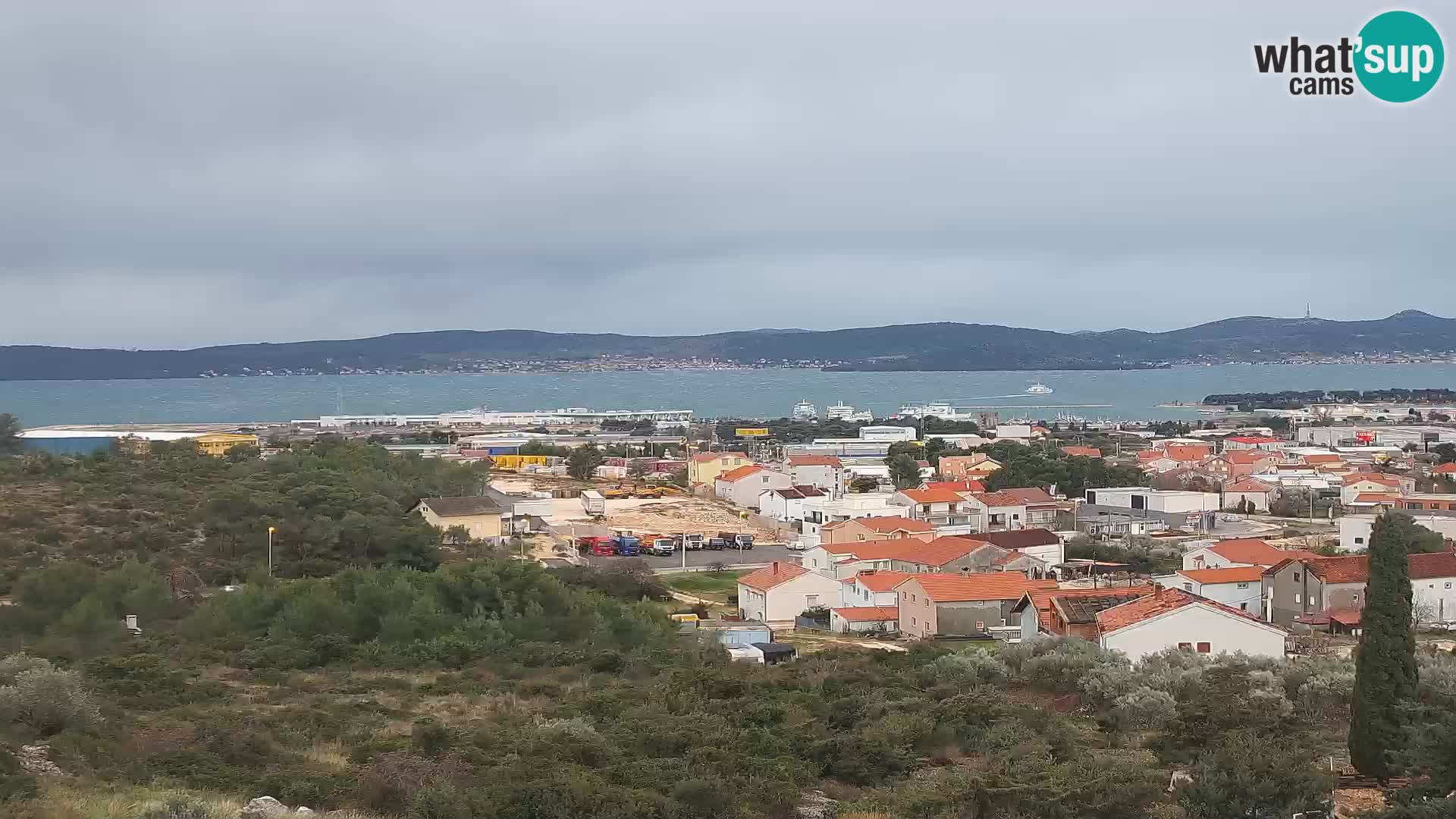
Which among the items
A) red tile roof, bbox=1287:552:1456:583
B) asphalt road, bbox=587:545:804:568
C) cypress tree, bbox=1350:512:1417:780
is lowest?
asphalt road, bbox=587:545:804:568

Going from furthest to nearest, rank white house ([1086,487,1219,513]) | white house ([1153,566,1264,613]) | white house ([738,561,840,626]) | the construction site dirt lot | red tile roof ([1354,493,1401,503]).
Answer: white house ([1086,487,1219,513]), red tile roof ([1354,493,1401,503]), the construction site dirt lot, white house ([738,561,840,626]), white house ([1153,566,1264,613])

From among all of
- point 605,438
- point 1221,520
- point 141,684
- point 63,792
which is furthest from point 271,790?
point 605,438

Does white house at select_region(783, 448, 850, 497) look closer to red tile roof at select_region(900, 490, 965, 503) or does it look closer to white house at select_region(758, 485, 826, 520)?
white house at select_region(758, 485, 826, 520)

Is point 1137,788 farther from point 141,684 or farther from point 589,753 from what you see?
point 141,684

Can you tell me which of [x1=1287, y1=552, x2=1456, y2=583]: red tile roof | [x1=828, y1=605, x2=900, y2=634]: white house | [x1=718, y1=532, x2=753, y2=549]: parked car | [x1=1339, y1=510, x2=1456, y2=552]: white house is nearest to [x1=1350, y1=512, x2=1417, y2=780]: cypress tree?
[x1=828, y1=605, x2=900, y2=634]: white house

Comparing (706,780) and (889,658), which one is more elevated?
(706,780)

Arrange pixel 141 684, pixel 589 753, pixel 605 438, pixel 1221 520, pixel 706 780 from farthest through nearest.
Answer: pixel 605 438 → pixel 1221 520 → pixel 141 684 → pixel 589 753 → pixel 706 780

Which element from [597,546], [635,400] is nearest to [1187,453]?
[597,546]
